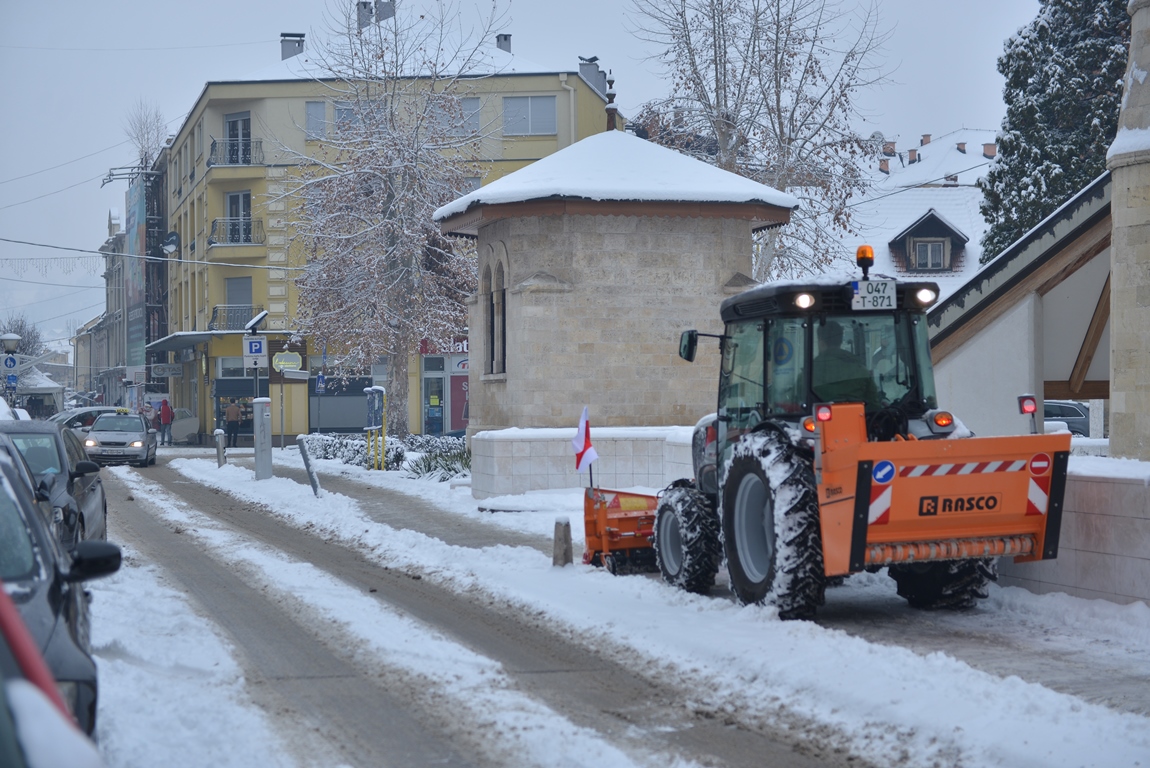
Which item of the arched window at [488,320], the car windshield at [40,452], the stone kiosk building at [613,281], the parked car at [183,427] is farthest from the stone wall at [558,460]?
the parked car at [183,427]

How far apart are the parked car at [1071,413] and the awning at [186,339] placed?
28.3 meters

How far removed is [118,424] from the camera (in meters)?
34.0

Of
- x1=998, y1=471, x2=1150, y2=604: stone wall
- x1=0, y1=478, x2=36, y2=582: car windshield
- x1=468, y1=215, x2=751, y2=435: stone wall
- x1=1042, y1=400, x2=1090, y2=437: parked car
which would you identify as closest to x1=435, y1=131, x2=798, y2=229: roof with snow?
x1=468, y1=215, x2=751, y2=435: stone wall

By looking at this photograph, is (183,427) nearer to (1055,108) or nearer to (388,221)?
(388,221)

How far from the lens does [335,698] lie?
7.10 metres

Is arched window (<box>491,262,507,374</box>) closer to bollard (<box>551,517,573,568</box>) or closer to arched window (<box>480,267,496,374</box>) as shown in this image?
arched window (<box>480,267,496,374</box>)

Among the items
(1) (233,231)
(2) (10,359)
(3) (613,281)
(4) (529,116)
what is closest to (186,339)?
(1) (233,231)

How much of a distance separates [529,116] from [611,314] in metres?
30.8

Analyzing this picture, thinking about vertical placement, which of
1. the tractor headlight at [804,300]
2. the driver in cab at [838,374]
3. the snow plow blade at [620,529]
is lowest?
the snow plow blade at [620,529]

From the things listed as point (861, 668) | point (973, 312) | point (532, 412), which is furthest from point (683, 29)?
point (861, 668)

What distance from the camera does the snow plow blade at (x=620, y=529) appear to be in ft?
38.5

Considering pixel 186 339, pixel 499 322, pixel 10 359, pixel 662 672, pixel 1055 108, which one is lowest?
pixel 662 672

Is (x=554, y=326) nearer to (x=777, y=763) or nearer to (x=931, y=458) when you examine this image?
(x=931, y=458)

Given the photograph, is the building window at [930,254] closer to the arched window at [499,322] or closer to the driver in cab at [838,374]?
the arched window at [499,322]
